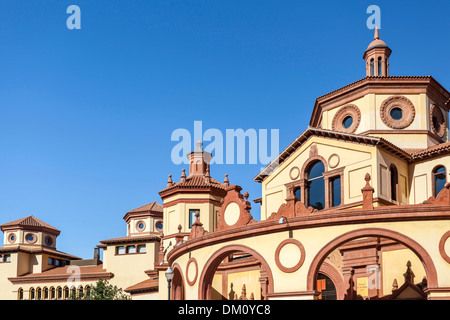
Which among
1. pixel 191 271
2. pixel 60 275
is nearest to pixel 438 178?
pixel 191 271

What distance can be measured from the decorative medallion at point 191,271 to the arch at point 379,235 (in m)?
7.41

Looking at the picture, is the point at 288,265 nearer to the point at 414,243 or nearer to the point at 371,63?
the point at 414,243

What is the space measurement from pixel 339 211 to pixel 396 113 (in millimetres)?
19683

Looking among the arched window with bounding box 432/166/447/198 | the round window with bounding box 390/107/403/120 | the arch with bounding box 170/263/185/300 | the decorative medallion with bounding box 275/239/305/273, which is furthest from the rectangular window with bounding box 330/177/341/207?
the decorative medallion with bounding box 275/239/305/273

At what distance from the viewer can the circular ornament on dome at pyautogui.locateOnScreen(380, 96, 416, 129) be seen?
1716 inches

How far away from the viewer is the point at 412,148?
43.1 meters

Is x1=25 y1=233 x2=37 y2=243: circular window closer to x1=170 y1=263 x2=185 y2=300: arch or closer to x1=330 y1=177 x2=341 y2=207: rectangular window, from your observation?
x1=170 y1=263 x2=185 y2=300: arch

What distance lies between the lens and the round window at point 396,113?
1727 inches

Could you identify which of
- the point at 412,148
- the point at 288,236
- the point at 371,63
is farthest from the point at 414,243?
the point at 371,63

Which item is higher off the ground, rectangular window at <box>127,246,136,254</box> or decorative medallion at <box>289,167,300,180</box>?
Answer: decorative medallion at <box>289,167,300,180</box>

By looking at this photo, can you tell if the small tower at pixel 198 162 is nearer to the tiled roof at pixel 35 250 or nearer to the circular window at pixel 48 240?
the tiled roof at pixel 35 250

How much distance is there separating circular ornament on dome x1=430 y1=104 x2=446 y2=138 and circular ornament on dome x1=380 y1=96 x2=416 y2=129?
68.9 inches
